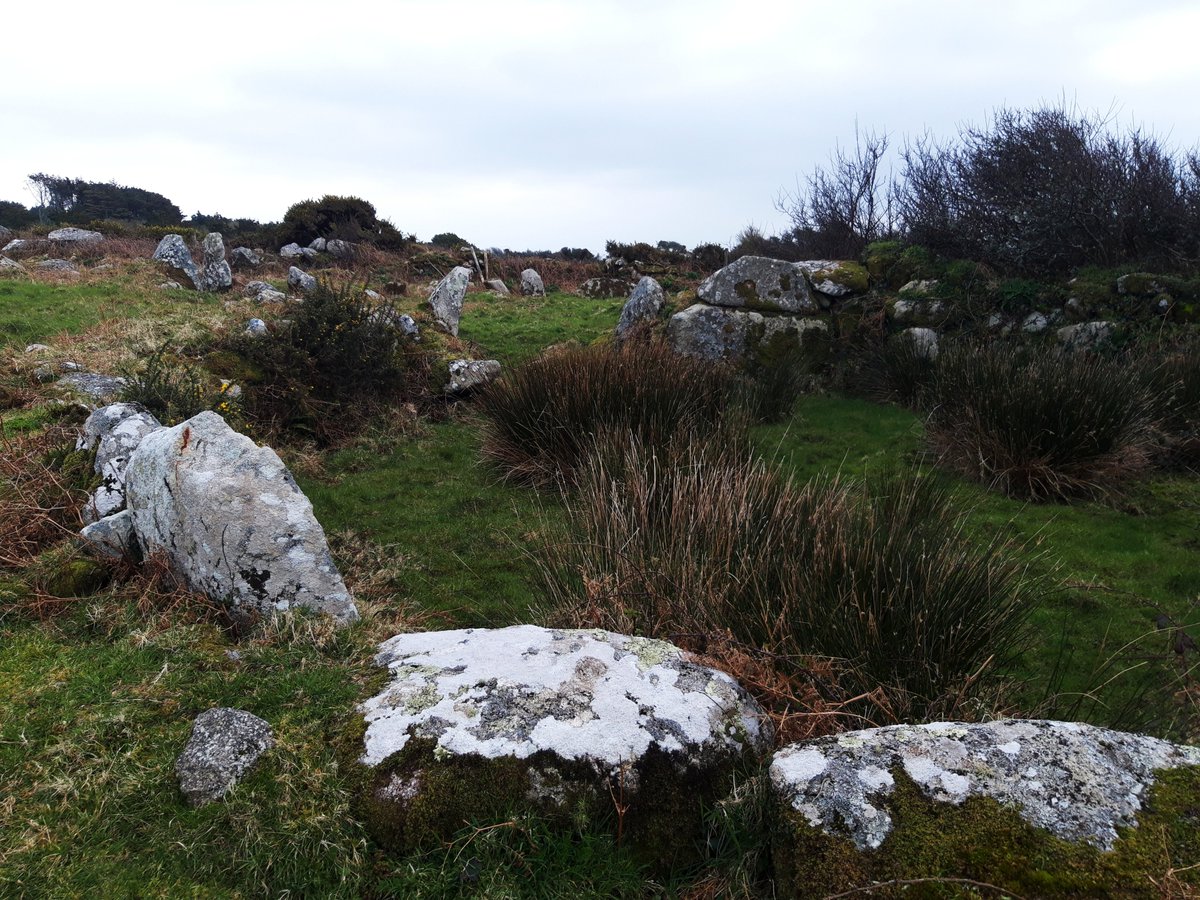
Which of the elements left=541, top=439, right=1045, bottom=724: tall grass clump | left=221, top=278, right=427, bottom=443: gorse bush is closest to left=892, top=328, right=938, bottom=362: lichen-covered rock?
left=541, top=439, right=1045, bottom=724: tall grass clump

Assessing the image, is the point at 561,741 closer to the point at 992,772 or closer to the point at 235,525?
the point at 992,772

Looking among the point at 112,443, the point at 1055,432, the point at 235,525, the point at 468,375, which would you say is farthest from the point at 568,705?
the point at 468,375

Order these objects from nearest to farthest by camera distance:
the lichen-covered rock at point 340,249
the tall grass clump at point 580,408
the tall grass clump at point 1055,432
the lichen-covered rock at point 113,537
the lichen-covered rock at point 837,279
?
the lichen-covered rock at point 113,537
the tall grass clump at point 1055,432
the tall grass clump at point 580,408
the lichen-covered rock at point 837,279
the lichen-covered rock at point 340,249

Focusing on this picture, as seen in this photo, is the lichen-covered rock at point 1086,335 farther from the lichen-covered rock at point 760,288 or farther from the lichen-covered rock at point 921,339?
the lichen-covered rock at point 760,288

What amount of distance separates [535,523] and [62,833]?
4238 mm

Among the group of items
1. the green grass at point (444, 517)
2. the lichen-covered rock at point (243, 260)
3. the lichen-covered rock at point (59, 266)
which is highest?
the lichen-covered rock at point (243, 260)

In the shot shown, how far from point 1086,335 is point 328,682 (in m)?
9.55

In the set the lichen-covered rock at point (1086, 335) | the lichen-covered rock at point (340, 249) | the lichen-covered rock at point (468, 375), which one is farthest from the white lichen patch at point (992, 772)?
the lichen-covered rock at point (340, 249)

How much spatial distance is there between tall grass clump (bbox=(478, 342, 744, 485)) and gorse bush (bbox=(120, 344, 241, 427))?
2.58 metres

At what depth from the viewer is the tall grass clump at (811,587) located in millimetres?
3010

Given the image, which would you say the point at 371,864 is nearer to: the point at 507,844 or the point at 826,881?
the point at 507,844

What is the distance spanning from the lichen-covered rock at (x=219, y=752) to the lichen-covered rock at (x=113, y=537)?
2.24m

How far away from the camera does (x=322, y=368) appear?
8.97 metres

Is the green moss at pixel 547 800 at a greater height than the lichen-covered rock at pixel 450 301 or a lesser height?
lesser
